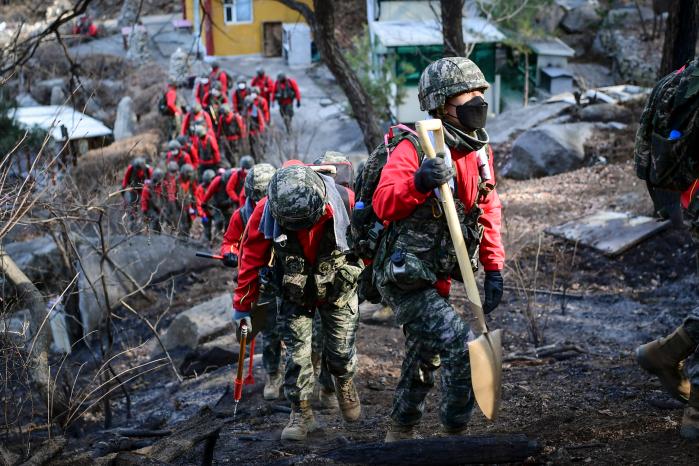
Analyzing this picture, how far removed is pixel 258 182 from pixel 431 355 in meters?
2.46

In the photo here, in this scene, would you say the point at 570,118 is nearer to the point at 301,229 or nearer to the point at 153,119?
the point at 153,119

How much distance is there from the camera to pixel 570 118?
57.6 feet

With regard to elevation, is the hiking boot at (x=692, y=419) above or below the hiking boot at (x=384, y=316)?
above

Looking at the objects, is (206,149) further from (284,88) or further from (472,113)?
(472,113)

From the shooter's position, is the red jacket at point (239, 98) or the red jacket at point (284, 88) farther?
the red jacket at point (284, 88)

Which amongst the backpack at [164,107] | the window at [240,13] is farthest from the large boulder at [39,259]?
the window at [240,13]

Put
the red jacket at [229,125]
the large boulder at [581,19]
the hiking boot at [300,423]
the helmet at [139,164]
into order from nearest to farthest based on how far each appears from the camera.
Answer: the hiking boot at [300,423], the helmet at [139,164], the red jacket at [229,125], the large boulder at [581,19]

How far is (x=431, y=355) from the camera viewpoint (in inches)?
197

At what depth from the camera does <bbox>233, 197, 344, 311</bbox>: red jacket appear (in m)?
5.88

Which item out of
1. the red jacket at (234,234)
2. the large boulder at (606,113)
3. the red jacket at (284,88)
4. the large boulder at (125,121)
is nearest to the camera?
the red jacket at (234,234)

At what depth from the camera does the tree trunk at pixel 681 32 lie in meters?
10.1

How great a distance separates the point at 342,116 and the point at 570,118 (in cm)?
847

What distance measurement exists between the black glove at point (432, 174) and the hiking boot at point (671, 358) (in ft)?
5.13

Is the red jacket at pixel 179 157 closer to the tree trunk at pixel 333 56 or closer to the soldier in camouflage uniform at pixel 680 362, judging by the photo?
the tree trunk at pixel 333 56
